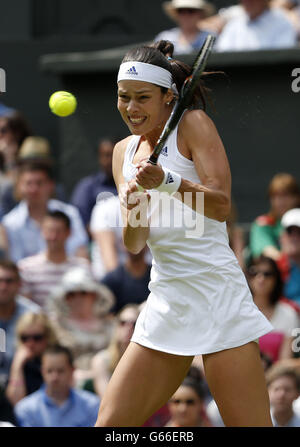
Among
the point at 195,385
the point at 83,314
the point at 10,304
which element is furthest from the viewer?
the point at 83,314

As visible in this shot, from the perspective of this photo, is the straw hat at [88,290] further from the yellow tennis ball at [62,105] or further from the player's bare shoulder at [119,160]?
the yellow tennis ball at [62,105]

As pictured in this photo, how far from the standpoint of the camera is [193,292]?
146 inches

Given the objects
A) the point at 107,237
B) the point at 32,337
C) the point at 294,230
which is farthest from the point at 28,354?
the point at 294,230

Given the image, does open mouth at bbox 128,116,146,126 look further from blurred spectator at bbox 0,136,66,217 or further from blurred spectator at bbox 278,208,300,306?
blurred spectator at bbox 0,136,66,217

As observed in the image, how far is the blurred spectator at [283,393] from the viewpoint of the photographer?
5.34 m

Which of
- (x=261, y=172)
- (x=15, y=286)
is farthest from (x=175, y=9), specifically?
(x=15, y=286)

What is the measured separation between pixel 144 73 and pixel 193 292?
862 millimetres

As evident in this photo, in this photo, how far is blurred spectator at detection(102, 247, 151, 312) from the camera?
676cm

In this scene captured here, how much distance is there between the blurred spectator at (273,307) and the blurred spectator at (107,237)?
1077 millimetres

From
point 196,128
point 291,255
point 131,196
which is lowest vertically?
point 291,255

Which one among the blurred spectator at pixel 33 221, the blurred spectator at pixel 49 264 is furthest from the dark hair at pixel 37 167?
the blurred spectator at pixel 49 264

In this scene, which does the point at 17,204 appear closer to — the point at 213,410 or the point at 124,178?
the point at 213,410

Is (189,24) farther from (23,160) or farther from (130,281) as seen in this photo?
(130,281)

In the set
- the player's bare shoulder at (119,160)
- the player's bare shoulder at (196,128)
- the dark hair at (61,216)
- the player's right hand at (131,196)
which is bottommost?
the dark hair at (61,216)
